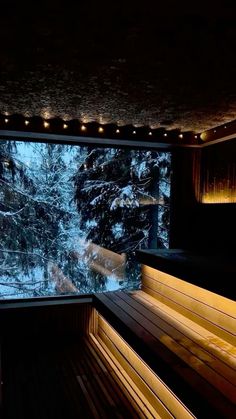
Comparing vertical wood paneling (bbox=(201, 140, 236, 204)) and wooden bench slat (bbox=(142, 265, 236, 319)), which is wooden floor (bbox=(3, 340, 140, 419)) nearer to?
wooden bench slat (bbox=(142, 265, 236, 319))

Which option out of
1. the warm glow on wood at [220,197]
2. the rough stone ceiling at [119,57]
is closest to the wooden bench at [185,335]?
Result: the warm glow on wood at [220,197]

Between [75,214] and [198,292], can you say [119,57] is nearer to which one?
[198,292]

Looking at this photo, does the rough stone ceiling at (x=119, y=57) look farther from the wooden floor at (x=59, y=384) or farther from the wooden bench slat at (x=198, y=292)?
the wooden floor at (x=59, y=384)

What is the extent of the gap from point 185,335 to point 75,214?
14.1 ft

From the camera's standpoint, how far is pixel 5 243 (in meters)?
6.66

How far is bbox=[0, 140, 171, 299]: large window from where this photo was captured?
21.6 feet

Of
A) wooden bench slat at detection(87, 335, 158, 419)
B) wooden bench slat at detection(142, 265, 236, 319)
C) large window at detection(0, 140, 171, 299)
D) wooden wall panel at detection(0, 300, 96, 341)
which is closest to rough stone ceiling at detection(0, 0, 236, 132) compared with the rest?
wooden bench slat at detection(142, 265, 236, 319)

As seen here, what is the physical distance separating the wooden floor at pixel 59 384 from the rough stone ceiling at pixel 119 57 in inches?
125

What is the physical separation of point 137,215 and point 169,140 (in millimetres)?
2544

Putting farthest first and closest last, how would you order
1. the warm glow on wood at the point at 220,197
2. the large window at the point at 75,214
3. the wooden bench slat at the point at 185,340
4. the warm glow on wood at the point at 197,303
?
1. the large window at the point at 75,214
2. the warm glow on wood at the point at 220,197
3. the warm glow on wood at the point at 197,303
4. the wooden bench slat at the point at 185,340

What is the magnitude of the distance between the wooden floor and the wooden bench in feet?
2.01

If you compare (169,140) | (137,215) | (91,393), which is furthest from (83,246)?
(91,393)

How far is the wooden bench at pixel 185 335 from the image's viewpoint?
2.38 meters

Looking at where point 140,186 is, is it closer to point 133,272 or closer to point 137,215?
point 137,215
